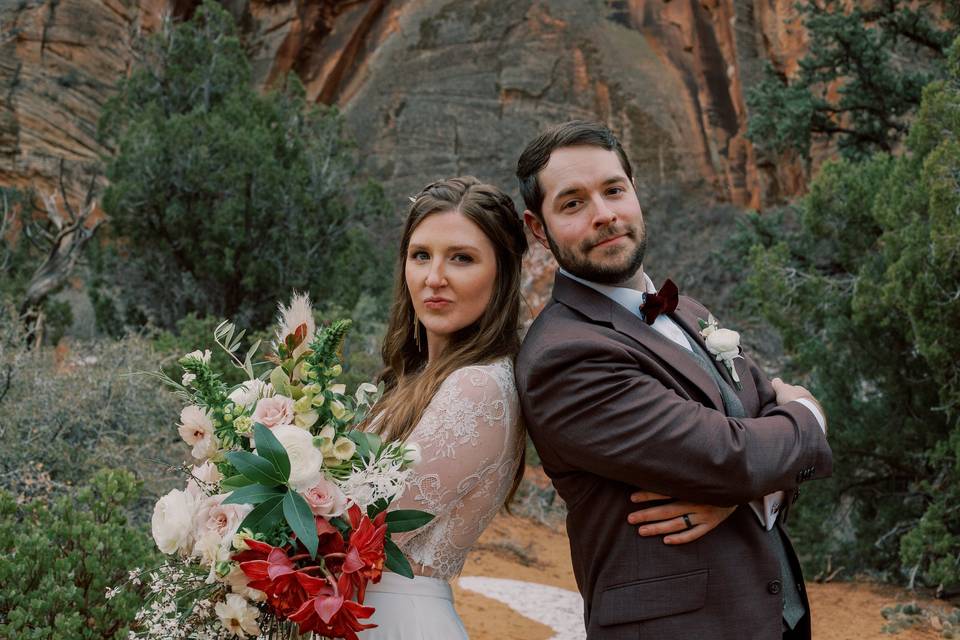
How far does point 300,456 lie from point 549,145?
3.75 feet

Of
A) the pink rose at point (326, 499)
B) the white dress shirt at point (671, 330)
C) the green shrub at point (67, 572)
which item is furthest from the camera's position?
the green shrub at point (67, 572)

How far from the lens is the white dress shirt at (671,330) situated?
2.03m

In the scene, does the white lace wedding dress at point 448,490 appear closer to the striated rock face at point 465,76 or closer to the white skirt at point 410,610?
the white skirt at point 410,610

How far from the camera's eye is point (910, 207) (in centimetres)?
597

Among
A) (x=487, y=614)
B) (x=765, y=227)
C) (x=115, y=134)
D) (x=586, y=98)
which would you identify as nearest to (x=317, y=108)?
(x=115, y=134)

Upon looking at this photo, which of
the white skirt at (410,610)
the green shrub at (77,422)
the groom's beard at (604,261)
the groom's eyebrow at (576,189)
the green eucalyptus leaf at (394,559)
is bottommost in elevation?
the green shrub at (77,422)

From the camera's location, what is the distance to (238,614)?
1.66 meters

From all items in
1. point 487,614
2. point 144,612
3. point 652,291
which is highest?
point 652,291

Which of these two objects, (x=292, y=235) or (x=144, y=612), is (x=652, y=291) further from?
(x=292, y=235)

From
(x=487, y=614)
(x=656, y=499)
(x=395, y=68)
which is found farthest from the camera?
(x=395, y=68)

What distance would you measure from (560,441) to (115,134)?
11314mm

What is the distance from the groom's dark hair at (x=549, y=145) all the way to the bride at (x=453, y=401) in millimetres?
120

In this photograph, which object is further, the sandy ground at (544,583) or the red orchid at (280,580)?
the sandy ground at (544,583)

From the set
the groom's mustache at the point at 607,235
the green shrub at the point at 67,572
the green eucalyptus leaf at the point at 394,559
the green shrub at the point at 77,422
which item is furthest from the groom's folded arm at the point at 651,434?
the green shrub at the point at 77,422
